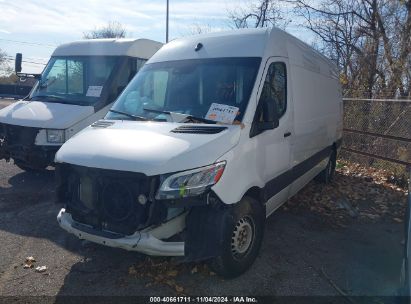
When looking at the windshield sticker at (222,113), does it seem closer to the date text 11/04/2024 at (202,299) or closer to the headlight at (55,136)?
the date text 11/04/2024 at (202,299)

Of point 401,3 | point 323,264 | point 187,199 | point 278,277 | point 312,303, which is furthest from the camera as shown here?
point 401,3

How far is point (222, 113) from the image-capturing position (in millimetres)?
3805

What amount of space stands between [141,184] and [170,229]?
52 cm

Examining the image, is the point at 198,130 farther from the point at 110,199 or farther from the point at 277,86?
the point at 277,86

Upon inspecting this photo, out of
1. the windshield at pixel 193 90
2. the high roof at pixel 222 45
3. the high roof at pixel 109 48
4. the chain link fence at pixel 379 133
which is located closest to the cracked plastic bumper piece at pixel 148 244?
the windshield at pixel 193 90

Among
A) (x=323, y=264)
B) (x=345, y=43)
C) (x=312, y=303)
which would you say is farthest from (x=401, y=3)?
(x=312, y=303)

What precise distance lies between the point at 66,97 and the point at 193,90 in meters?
4.25

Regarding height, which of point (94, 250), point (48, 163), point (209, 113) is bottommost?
point (94, 250)

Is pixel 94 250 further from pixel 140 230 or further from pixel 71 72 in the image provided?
pixel 71 72

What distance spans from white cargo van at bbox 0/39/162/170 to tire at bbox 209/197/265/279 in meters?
4.14

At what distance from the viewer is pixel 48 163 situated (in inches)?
259

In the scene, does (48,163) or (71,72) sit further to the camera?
(71,72)

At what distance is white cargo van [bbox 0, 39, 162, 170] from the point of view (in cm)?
648

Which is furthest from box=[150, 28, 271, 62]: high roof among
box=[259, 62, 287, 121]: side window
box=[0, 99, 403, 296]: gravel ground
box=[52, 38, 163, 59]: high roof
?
box=[52, 38, 163, 59]: high roof
